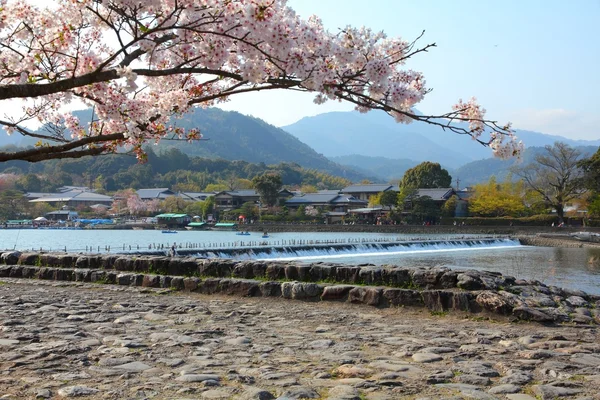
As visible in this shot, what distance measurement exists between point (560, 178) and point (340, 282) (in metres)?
60.9

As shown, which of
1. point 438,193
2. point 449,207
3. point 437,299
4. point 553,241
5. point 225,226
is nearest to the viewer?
point 437,299

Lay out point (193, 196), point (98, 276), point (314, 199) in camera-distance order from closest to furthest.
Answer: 1. point (98, 276)
2. point (314, 199)
3. point (193, 196)

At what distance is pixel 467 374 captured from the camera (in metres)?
4.37

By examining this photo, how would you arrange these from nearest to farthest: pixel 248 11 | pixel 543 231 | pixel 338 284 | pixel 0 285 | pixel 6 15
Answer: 1. pixel 248 11
2. pixel 6 15
3. pixel 338 284
4. pixel 0 285
5. pixel 543 231

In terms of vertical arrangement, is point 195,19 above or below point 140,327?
above

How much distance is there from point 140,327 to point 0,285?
17.6 feet

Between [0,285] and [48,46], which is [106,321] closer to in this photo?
[48,46]

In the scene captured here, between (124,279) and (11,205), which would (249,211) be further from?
(124,279)

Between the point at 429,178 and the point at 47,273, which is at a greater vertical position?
the point at 429,178

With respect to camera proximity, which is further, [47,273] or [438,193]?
[438,193]

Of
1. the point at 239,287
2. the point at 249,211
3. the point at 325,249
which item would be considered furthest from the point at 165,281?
the point at 249,211

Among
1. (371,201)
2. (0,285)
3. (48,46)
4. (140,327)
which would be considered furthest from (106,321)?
(371,201)

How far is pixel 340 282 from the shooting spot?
880cm

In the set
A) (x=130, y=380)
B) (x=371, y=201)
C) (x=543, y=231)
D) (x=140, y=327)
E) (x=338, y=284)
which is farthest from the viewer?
(x=371, y=201)
